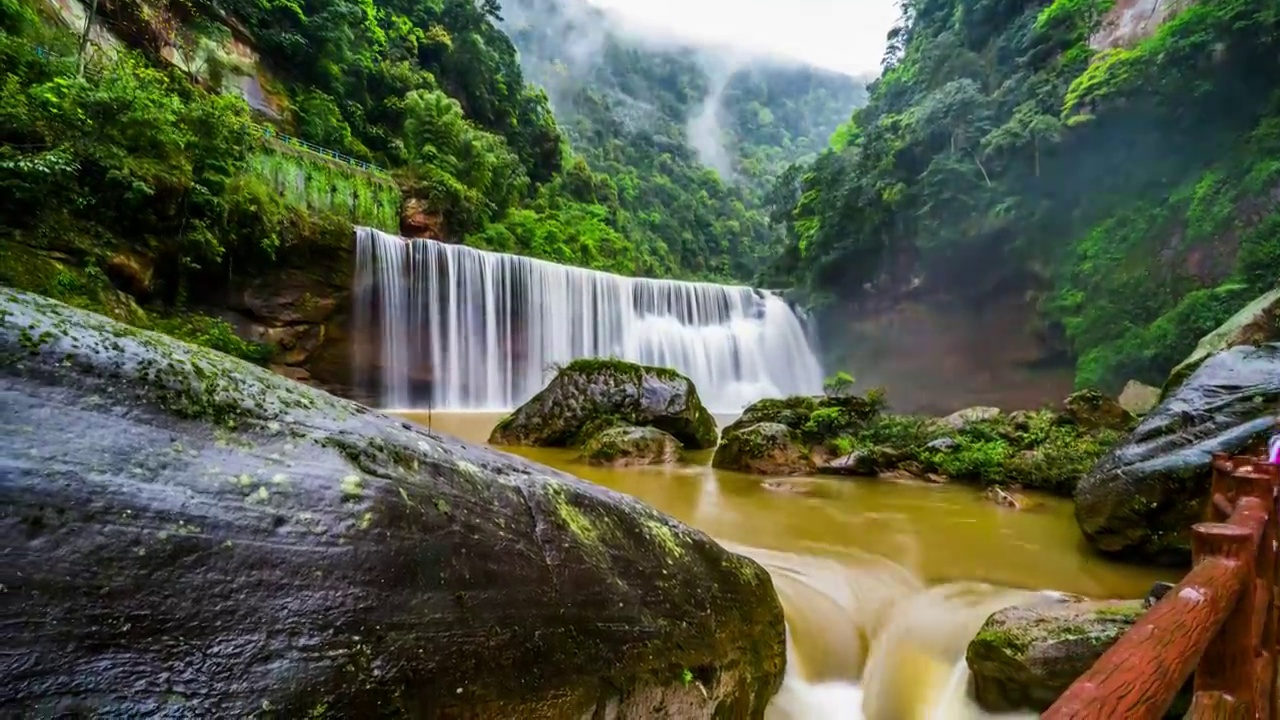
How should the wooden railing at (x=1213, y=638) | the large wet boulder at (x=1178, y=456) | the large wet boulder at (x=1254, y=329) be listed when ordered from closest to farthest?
the wooden railing at (x=1213, y=638), the large wet boulder at (x=1178, y=456), the large wet boulder at (x=1254, y=329)

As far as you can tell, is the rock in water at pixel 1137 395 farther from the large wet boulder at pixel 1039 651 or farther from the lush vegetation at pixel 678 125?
the lush vegetation at pixel 678 125

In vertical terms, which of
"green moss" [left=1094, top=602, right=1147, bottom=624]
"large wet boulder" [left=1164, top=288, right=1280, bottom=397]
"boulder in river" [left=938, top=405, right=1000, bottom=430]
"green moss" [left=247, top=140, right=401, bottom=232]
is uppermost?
"green moss" [left=247, top=140, right=401, bottom=232]

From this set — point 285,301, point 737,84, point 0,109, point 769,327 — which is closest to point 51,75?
point 0,109

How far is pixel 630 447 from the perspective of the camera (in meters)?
8.84

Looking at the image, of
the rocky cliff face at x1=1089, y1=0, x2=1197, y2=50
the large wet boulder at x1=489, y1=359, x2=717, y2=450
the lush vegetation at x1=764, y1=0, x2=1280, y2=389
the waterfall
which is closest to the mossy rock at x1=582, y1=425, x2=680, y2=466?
the large wet boulder at x1=489, y1=359, x2=717, y2=450

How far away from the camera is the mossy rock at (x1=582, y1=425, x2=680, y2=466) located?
870 centimetres

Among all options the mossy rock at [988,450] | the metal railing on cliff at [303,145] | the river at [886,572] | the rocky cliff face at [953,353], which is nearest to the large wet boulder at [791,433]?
the mossy rock at [988,450]

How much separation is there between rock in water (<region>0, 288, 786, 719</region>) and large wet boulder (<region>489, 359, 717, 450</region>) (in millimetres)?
8021

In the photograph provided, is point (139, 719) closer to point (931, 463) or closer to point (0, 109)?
point (931, 463)

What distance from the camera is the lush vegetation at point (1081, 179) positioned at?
1354 cm

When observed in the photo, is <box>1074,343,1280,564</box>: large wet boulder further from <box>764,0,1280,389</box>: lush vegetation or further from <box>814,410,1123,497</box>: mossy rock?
<box>764,0,1280,389</box>: lush vegetation

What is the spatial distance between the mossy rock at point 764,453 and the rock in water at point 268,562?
6.35m

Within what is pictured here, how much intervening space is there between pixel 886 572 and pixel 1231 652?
112 inches

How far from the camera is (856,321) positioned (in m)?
22.8
